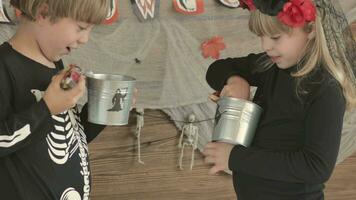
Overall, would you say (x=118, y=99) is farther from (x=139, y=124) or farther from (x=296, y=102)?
(x=139, y=124)

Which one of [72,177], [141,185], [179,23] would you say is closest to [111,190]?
[141,185]

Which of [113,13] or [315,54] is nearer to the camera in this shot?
[315,54]

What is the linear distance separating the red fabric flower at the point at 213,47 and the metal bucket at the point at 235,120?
0.53 meters

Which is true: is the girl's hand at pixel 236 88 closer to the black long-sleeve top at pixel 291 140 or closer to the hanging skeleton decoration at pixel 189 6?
the black long-sleeve top at pixel 291 140

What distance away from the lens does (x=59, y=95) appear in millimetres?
776

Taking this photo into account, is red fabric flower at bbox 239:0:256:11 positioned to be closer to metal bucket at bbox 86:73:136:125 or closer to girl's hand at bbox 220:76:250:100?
girl's hand at bbox 220:76:250:100

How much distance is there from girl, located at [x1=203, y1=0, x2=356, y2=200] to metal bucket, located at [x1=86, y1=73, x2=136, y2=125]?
171 mm

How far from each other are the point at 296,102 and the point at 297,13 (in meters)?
0.15

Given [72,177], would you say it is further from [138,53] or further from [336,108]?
[138,53]

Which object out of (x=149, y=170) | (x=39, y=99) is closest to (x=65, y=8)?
(x=39, y=99)

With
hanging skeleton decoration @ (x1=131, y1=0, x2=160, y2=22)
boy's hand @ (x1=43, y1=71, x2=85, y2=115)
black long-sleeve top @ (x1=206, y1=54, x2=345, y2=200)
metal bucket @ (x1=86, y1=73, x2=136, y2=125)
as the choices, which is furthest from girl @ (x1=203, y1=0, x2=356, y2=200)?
hanging skeleton decoration @ (x1=131, y1=0, x2=160, y2=22)

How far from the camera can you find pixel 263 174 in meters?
0.89

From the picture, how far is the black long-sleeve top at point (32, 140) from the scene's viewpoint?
2.48 feet

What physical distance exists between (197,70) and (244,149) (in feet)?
1.82
